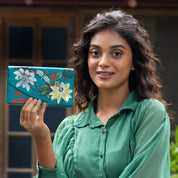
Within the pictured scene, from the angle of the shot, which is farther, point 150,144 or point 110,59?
point 110,59

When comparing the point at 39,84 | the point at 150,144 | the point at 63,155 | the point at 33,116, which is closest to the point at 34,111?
the point at 33,116

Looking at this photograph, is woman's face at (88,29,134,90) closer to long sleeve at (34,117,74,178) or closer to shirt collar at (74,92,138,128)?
shirt collar at (74,92,138,128)

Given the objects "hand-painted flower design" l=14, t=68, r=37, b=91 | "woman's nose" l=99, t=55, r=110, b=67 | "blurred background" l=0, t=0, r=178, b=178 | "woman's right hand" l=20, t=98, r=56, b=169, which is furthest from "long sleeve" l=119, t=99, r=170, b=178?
"blurred background" l=0, t=0, r=178, b=178

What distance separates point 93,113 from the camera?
6.96 ft

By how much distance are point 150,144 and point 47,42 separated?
3512 mm

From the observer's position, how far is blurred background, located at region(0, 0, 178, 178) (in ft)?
16.4

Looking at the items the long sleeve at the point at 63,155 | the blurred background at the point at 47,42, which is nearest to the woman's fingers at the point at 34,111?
the long sleeve at the point at 63,155

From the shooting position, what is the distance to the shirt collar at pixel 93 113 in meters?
1.98

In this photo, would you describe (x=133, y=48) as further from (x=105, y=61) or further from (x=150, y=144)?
(x=150, y=144)

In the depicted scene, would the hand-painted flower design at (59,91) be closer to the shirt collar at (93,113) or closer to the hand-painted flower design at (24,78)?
the hand-painted flower design at (24,78)

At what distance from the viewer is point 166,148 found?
187cm

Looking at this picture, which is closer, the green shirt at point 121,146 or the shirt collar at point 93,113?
the green shirt at point 121,146

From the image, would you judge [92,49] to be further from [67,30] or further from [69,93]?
[67,30]

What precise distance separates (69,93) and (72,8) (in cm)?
321
